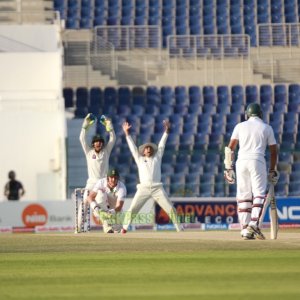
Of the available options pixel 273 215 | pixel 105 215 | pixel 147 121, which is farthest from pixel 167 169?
pixel 273 215

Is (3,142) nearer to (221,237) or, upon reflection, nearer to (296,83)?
(296,83)

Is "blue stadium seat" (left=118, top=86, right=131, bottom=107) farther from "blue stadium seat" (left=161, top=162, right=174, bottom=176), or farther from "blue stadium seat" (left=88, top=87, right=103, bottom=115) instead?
"blue stadium seat" (left=161, top=162, right=174, bottom=176)

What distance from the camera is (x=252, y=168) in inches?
634

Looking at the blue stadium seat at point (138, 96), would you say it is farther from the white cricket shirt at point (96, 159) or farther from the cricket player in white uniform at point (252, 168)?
the cricket player in white uniform at point (252, 168)

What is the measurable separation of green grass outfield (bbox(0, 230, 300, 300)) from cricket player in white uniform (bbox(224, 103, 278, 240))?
0.38m

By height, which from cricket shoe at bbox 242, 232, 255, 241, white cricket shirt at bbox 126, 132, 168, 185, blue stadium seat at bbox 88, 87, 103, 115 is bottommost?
cricket shoe at bbox 242, 232, 255, 241

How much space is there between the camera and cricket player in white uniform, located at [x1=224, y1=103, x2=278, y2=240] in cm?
1609

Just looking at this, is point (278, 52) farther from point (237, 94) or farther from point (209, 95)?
point (209, 95)

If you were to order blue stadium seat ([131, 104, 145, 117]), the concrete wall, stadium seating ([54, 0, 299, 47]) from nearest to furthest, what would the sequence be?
1. the concrete wall
2. blue stadium seat ([131, 104, 145, 117])
3. stadium seating ([54, 0, 299, 47])

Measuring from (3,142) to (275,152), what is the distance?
14.5 m

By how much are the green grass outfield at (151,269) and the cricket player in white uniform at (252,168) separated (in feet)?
1.24

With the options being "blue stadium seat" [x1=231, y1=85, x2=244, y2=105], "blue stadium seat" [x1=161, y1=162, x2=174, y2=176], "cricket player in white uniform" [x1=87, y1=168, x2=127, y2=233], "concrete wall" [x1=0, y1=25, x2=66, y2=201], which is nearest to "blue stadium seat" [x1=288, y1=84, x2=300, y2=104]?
"blue stadium seat" [x1=231, y1=85, x2=244, y2=105]

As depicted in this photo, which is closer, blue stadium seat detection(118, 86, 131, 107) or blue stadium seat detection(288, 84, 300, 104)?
blue stadium seat detection(118, 86, 131, 107)

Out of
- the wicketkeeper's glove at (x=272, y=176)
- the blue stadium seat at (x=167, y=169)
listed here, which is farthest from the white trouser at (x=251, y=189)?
the blue stadium seat at (x=167, y=169)
